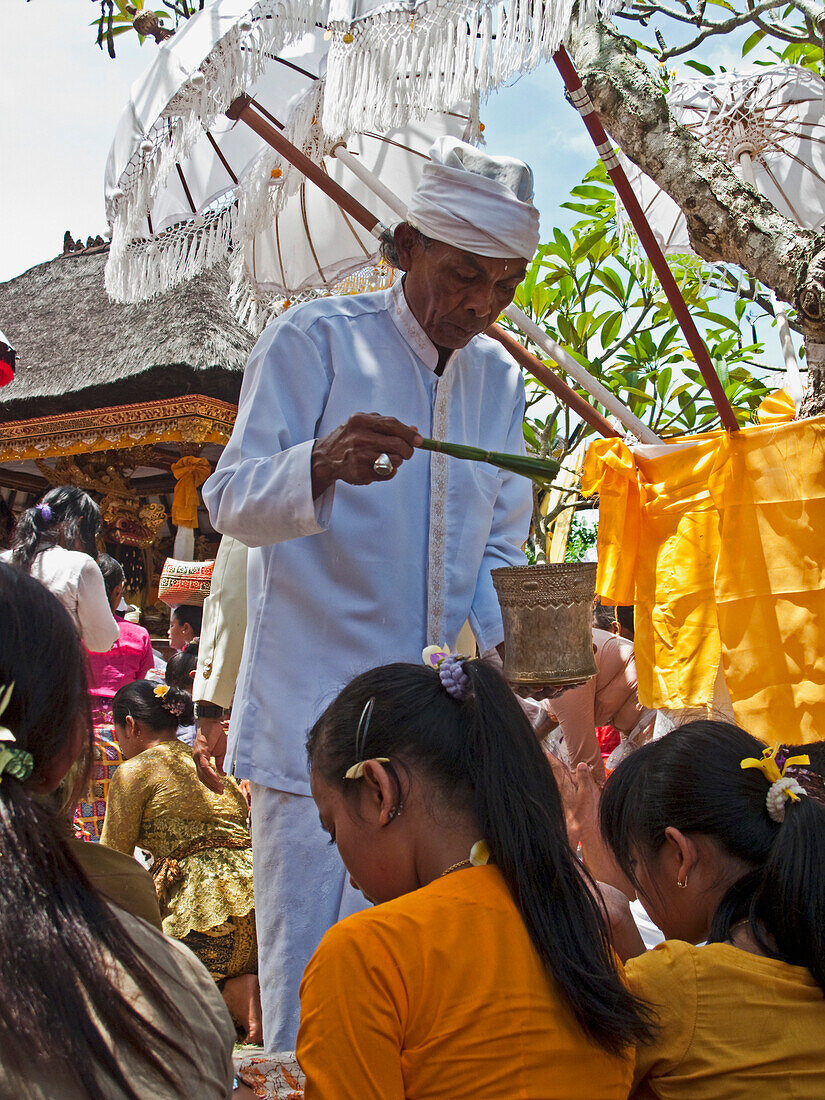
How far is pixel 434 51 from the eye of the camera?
7.84 feet

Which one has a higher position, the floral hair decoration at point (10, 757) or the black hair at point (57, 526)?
the black hair at point (57, 526)

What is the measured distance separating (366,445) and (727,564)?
1.49 m

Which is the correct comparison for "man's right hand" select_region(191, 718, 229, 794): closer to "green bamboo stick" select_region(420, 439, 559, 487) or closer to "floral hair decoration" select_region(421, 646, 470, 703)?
"green bamboo stick" select_region(420, 439, 559, 487)

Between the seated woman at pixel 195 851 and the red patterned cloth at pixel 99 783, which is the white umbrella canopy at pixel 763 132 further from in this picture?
the red patterned cloth at pixel 99 783

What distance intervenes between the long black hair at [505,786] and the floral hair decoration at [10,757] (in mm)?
644

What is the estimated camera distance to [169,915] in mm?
3975

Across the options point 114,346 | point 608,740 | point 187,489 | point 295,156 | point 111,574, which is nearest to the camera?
point 295,156

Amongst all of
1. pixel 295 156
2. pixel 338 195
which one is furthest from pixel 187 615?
pixel 295 156

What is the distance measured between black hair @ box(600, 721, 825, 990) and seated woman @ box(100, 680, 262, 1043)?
7.29 ft

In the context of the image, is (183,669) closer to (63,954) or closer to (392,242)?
(392,242)

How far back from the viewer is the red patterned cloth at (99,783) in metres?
4.96

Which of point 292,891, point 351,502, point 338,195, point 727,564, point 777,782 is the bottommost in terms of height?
point 292,891

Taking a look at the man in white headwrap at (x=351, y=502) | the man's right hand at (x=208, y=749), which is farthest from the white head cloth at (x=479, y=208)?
the man's right hand at (x=208, y=749)

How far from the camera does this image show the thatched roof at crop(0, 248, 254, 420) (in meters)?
9.54
